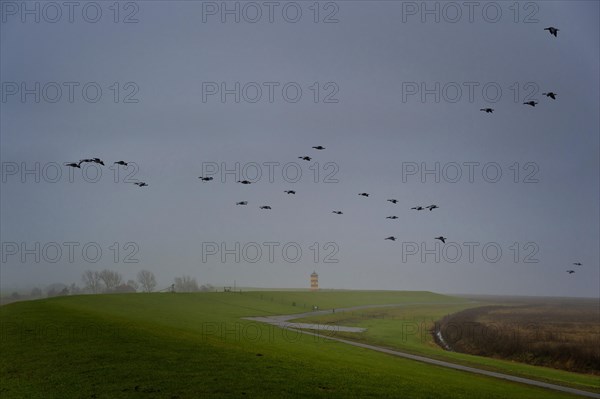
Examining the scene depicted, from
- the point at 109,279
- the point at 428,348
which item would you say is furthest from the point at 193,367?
the point at 109,279

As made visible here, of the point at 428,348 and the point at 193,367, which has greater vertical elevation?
the point at 193,367

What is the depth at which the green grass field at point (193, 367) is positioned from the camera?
115 feet

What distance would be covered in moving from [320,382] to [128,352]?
60.3 feet

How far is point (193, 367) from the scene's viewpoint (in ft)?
131

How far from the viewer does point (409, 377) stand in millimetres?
40219

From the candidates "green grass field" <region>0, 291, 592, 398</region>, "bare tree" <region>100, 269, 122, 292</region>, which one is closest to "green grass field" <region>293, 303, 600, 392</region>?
"green grass field" <region>0, 291, 592, 398</region>

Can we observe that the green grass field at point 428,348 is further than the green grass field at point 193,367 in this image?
Yes

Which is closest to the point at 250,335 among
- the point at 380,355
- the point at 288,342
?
the point at 288,342

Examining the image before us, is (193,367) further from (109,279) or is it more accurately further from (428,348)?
(109,279)

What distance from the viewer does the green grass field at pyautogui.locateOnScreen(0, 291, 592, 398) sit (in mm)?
35125

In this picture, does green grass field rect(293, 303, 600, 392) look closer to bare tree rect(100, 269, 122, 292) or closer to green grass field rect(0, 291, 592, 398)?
green grass field rect(0, 291, 592, 398)

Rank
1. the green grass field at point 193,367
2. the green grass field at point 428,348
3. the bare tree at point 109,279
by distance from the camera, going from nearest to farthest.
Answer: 1. the green grass field at point 193,367
2. the green grass field at point 428,348
3. the bare tree at point 109,279

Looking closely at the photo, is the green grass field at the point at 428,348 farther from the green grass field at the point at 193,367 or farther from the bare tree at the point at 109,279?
the bare tree at the point at 109,279

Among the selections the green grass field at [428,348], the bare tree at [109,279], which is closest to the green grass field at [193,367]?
the green grass field at [428,348]
